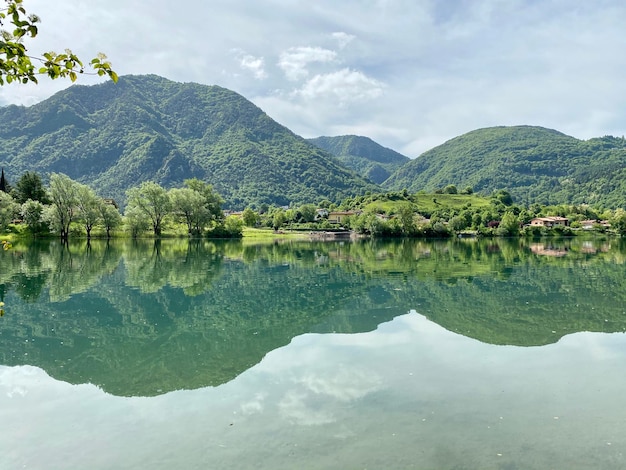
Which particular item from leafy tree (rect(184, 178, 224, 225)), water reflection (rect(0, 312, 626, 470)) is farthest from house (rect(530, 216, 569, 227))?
water reflection (rect(0, 312, 626, 470))

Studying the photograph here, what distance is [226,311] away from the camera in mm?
23656

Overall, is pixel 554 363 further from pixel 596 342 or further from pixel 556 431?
pixel 556 431

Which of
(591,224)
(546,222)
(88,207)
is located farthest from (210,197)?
(591,224)

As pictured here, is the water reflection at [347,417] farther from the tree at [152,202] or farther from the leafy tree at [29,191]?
the leafy tree at [29,191]

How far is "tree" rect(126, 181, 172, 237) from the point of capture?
320 ft

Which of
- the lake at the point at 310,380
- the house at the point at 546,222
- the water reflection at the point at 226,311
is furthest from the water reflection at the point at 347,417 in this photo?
the house at the point at 546,222

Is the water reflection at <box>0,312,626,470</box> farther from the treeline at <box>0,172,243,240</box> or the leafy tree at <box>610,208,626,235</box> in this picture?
the leafy tree at <box>610,208,626,235</box>

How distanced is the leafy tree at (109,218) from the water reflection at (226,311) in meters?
50.8

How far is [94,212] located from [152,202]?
483 inches

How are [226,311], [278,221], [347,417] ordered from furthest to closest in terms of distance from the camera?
[278,221], [226,311], [347,417]

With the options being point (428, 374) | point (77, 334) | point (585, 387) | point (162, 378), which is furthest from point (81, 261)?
point (585, 387)

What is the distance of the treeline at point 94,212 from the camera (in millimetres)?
85688

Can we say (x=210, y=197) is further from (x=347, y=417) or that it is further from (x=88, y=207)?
(x=347, y=417)

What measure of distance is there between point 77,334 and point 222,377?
865 cm
